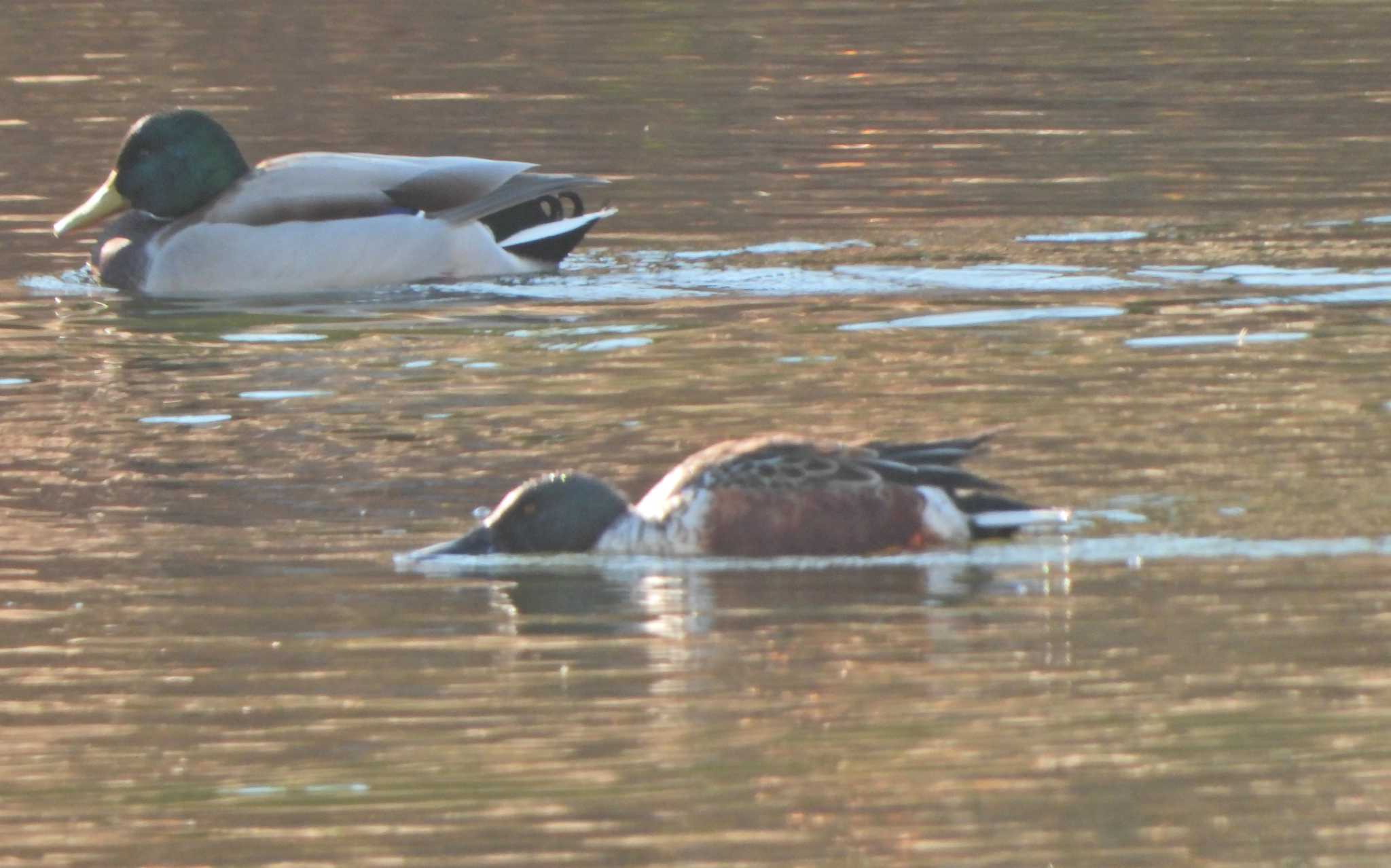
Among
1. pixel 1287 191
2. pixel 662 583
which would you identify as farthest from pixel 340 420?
pixel 1287 191

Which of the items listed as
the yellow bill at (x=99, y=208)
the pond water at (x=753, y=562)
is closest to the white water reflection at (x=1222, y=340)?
the pond water at (x=753, y=562)

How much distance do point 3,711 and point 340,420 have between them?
3762 millimetres

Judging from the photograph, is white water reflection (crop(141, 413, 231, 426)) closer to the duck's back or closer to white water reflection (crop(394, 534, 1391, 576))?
white water reflection (crop(394, 534, 1391, 576))

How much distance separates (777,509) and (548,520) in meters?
0.69

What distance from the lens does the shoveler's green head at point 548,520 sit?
27.3 feet

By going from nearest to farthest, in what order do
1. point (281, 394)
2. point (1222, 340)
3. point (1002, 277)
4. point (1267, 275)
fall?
point (281, 394), point (1222, 340), point (1267, 275), point (1002, 277)

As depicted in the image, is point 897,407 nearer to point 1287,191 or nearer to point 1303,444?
point 1303,444

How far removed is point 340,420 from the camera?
34.8 ft

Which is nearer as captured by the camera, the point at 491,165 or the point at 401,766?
the point at 401,766

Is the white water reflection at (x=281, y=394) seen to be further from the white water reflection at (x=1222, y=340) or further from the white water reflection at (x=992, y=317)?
the white water reflection at (x=1222, y=340)

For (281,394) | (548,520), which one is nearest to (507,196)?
(281,394)

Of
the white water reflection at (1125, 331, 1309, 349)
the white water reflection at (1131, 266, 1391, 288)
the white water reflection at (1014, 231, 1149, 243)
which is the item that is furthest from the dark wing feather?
the white water reflection at (1125, 331, 1309, 349)

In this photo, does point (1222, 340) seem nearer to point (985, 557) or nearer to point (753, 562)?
point (985, 557)

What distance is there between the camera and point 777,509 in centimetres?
815
